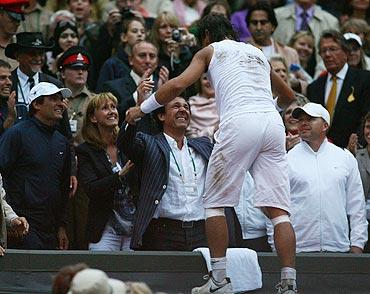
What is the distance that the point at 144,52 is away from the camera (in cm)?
1329

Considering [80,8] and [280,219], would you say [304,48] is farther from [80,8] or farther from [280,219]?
[280,219]

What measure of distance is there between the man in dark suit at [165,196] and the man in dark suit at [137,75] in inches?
63.7

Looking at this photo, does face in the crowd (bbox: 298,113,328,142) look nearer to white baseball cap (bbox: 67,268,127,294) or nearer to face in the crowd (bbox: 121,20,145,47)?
face in the crowd (bbox: 121,20,145,47)

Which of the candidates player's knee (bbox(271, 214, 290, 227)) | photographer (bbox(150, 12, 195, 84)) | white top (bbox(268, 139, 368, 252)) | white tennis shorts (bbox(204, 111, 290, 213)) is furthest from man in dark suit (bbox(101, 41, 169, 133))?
player's knee (bbox(271, 214, 290, 227))

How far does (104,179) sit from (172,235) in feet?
2.82

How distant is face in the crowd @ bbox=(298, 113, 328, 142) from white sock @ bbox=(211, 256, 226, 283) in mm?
2198

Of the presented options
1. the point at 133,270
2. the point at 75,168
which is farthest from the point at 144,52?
the point at 133,270

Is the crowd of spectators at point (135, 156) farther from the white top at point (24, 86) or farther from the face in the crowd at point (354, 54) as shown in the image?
the face in the crowd at point (354, 54)

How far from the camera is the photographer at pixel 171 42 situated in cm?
1381

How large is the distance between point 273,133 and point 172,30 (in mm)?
4827

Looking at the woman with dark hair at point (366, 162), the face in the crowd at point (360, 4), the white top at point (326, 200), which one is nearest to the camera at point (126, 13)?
the face in the crowd at point (360, 4)

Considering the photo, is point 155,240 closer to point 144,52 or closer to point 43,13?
point 144,52

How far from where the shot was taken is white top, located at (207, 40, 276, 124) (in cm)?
952

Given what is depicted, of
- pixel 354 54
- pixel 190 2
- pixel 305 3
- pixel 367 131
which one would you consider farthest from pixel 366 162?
pixel 190 2
